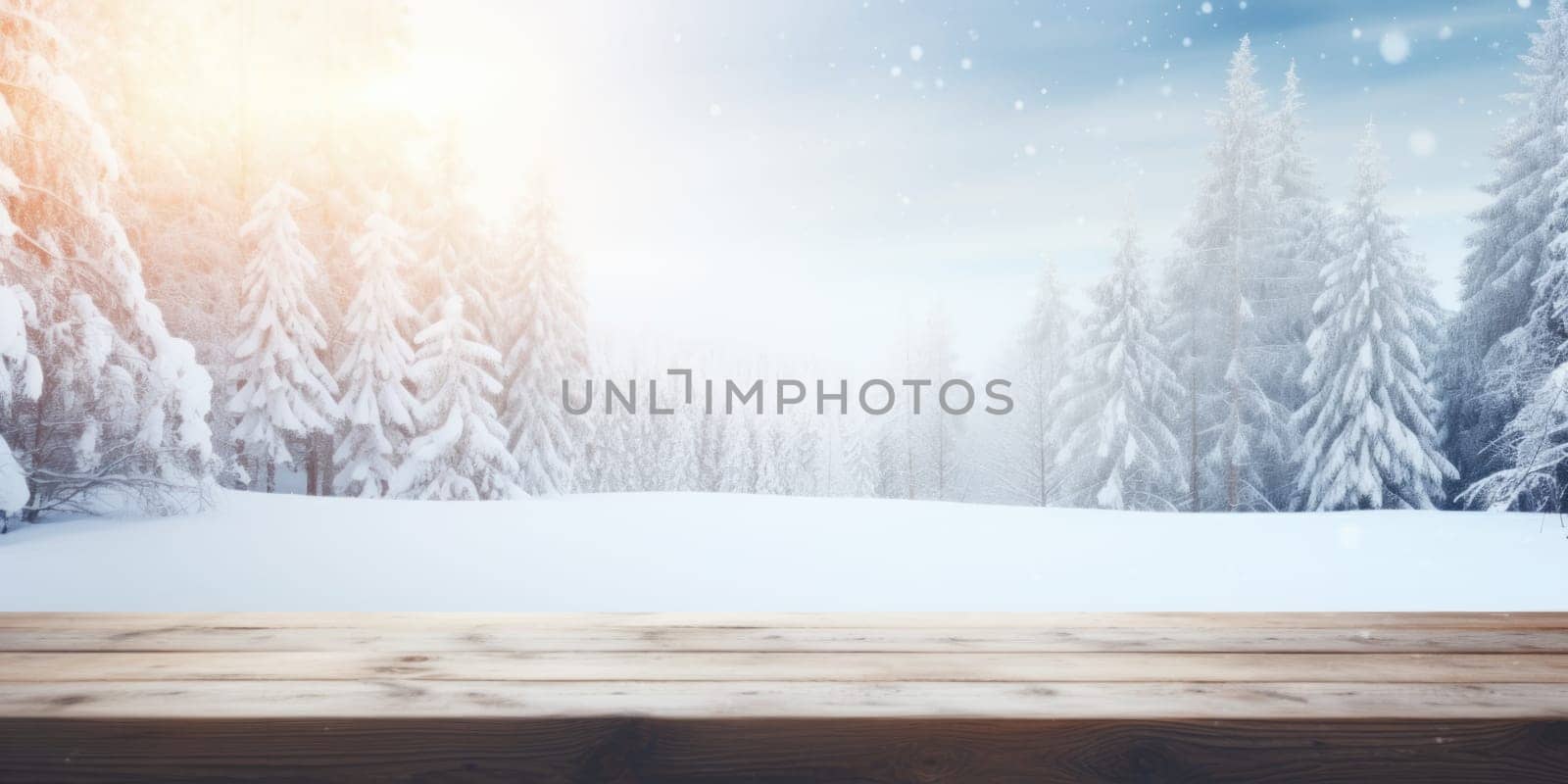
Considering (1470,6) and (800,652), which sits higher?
(1470,6)

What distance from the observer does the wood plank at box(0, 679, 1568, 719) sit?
1.27 m

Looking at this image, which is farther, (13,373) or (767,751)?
(13,373)

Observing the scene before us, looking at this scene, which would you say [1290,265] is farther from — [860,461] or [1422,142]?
[860,461]

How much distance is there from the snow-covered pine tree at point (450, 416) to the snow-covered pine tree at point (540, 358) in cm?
153

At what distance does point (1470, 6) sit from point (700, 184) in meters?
10.3

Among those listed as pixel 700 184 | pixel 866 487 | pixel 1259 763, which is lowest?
pixel 866 487

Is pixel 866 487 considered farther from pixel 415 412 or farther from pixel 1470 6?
pixel 1470 6

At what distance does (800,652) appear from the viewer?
1.64m

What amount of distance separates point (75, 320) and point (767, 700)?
7.46 m

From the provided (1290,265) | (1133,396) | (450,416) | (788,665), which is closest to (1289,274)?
(1290,265)

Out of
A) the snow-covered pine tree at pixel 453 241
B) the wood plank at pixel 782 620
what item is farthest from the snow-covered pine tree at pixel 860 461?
the wood plank at pixel 782 620

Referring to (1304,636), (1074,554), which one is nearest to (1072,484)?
(1074,554)

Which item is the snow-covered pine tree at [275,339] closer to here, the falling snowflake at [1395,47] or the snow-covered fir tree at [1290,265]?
the falling snowflake at [1395,47]

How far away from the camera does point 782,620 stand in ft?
6.35
